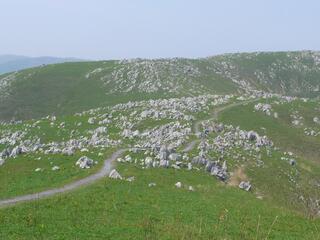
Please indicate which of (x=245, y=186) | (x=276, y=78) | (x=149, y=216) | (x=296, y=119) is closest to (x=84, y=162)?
(x=245, y=186)

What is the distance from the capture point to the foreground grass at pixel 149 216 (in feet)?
108

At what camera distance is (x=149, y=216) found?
3750 cm

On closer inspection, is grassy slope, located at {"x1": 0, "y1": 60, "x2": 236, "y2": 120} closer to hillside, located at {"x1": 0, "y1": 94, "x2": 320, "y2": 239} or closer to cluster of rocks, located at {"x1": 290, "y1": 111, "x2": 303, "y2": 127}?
cluster of rocks, located at {"x1": 290, "y1": 111, "x2": 303, "y2": 127}

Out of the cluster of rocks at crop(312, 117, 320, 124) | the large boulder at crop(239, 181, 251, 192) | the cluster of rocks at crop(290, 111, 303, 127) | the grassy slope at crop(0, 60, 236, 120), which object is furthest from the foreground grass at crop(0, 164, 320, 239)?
the grassy slope at crop(0, 60, 236, 120)

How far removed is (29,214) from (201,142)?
3653 centimetres

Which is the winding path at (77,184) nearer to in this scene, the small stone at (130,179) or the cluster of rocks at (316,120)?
the small stone at (130,179)

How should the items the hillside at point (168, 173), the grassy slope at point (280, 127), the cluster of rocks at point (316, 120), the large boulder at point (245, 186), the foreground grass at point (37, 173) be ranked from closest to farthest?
the hillside at point (168, 173), the foreground grass at point (37, 173), the large boulder at point (245, 186), the grassy slope at point (280, 127), the cluster of rocks at point (316, 120)

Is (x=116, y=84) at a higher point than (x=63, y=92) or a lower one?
higher

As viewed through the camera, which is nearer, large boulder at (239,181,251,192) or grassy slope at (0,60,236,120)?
large boulder at (239,181,251,192)

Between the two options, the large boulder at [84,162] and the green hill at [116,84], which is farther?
the green hill at [116,84]

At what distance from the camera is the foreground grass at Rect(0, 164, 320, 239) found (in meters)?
32.8

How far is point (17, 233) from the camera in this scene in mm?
31516

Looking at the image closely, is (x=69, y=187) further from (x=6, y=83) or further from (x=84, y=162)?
(x=6, y=83)

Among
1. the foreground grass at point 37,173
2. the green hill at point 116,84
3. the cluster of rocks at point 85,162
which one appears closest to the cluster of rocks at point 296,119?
the green hill at point 116,84
